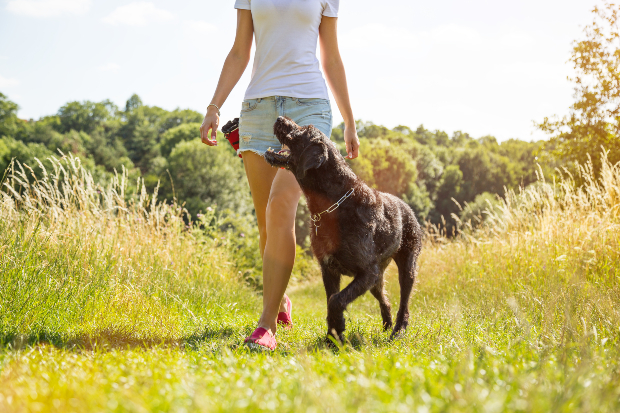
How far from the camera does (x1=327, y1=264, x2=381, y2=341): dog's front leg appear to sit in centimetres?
301

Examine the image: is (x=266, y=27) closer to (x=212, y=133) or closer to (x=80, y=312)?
(x=212, y=133)

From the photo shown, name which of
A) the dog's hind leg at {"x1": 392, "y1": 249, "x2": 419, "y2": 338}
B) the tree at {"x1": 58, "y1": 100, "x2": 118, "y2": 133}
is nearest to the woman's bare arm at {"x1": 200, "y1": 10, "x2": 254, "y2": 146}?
the dog's hind leg at {"x1": 392, "y1": 249, "x2": 419, "y2": 338}

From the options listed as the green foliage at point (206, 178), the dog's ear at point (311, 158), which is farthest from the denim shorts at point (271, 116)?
the green foliage at point (206, 178)

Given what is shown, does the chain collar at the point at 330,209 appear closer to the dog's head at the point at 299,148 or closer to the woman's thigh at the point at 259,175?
the dog's head at the point at 299,148

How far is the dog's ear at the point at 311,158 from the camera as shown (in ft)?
10.1

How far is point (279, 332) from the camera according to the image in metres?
3.46

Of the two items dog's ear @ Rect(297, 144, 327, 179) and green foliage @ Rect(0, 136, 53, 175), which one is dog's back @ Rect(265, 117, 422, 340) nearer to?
dog's ear @ Rect(297, 144, 327, 179)

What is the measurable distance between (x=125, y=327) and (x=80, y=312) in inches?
17.5

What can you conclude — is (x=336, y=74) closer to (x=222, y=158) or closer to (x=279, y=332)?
(x=279, y=332)

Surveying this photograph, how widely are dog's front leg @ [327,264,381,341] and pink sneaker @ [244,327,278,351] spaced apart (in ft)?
1.37

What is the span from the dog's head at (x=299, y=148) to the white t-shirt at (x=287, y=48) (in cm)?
30

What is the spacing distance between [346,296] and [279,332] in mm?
716

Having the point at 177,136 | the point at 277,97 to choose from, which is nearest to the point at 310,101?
the point at 277,97

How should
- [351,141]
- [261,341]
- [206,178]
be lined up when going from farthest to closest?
[206,178]
[351,141]
[261,341]
